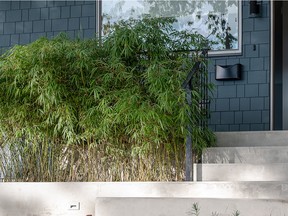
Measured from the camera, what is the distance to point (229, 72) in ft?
25.3

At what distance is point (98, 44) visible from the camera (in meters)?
6.43

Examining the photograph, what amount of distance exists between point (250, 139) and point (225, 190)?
4.67ft

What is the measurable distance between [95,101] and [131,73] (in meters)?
0.40

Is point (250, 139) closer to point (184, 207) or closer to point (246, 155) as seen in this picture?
point (246, 155)

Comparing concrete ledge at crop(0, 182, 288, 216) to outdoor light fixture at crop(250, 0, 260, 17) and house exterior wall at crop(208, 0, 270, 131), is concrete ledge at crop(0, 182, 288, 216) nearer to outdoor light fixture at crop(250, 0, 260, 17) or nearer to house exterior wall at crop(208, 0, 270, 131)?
house exterior wall at crop(208, 0, 270, 131)

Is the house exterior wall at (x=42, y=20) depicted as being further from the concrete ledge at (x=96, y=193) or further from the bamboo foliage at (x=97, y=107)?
the concrete ledge at (x=96, y=193)

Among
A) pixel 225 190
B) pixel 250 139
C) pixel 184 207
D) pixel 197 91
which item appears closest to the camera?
pixel 184 207

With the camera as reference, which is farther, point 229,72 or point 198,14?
point 198,14

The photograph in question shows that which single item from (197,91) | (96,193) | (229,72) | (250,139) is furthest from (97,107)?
(229,72)

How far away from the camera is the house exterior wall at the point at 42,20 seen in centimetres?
841

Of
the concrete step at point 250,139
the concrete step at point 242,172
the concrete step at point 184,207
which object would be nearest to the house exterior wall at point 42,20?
the concrete step at point 250,139

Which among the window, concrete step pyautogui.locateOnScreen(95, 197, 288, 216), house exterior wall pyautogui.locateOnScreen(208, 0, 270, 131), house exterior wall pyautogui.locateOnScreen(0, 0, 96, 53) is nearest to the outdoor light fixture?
house exterior wall pyautogui.locateOnScreen(208, 0, 270, 131)

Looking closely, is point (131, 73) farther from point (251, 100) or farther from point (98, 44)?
point (251, 100)

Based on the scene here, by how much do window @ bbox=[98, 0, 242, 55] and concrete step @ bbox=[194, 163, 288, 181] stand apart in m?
2.33
